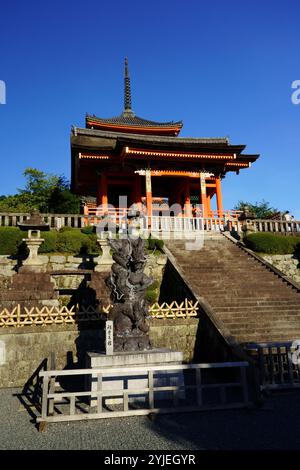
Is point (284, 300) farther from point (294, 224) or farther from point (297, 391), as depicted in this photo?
point (294, 224)

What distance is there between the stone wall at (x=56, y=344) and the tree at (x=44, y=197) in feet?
73.9

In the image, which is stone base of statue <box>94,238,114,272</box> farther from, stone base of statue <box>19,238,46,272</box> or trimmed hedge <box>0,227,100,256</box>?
stone base of statue <box>19,238,46,272</box>

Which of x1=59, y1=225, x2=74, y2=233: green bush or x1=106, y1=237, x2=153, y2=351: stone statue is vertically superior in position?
x1=59, y1=225, x2=74, y2=233: green bush

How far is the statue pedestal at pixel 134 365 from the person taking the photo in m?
6.68

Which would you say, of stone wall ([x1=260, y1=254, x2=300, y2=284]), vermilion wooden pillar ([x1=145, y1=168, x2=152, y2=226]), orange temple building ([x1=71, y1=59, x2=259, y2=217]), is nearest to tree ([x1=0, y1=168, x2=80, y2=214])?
orange temple building ([x1=71, y1=59, x2=259, y2=217])

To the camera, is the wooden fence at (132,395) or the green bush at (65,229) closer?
the wooden fence at (132,395)

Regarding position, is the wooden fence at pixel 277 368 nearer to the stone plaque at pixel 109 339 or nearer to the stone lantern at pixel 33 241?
the stone plaque at pixel 109 339

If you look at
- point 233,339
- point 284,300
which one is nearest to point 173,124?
point 284,300

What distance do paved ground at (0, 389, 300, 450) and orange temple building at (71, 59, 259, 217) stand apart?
1511 cm

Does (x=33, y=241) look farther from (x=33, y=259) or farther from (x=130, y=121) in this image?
(x=130, y=121)

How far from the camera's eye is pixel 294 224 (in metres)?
19.5

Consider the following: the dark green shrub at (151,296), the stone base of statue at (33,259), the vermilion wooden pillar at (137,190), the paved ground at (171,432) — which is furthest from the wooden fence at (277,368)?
the vermilion wooden pillar at (137,190)

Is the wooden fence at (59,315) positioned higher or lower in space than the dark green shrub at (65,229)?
lower

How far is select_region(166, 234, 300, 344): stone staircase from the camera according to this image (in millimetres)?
9891
